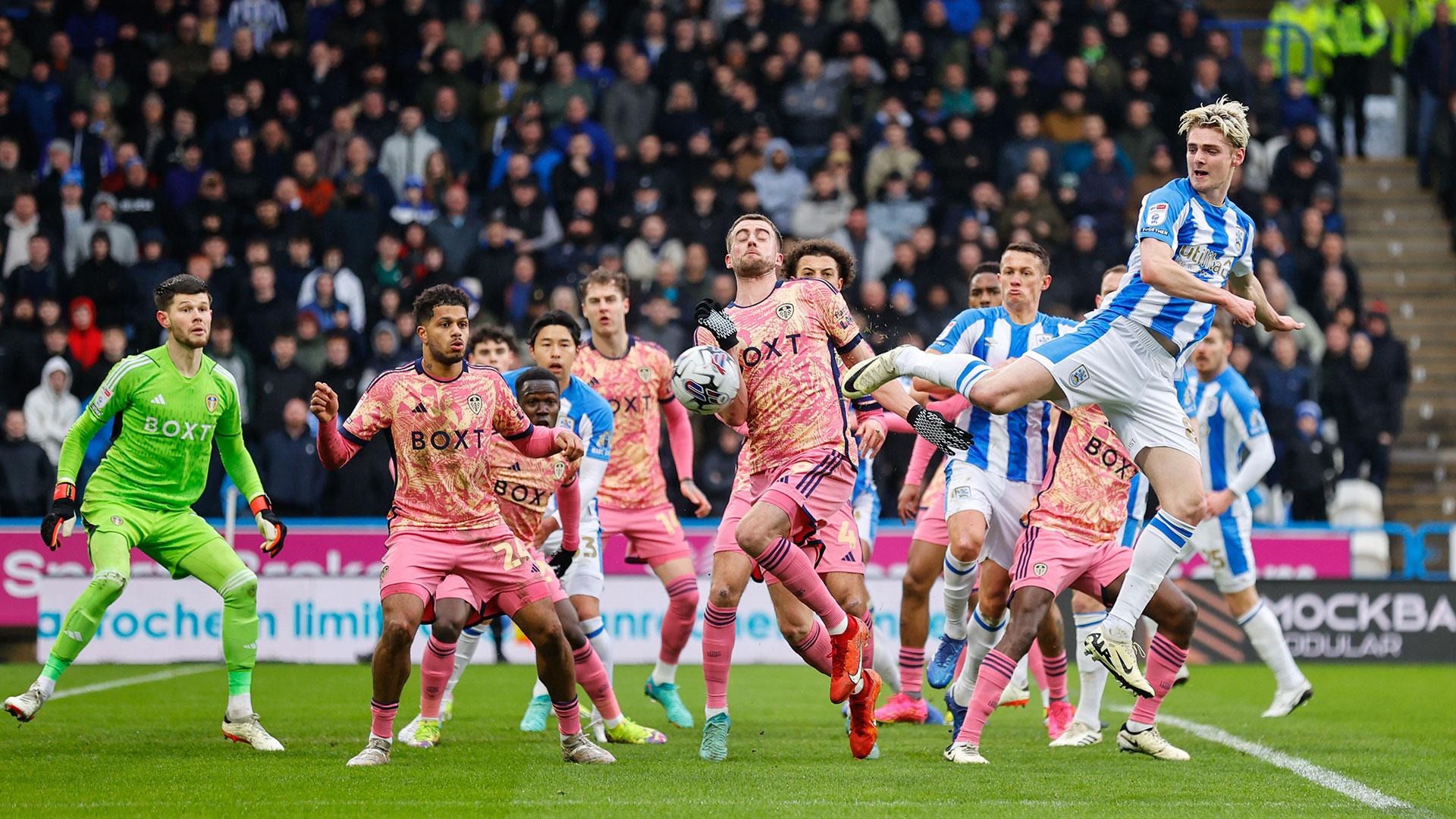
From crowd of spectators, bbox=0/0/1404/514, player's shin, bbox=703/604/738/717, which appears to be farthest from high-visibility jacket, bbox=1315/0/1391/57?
player's shin, bbox=703/604/738/717

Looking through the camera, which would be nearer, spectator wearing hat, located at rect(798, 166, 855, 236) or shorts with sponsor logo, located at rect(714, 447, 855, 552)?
shorts with sponsor logo, located at rect(714, 447, 855, 552)

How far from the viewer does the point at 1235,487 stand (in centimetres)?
1185

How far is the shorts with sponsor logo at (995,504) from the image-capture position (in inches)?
393

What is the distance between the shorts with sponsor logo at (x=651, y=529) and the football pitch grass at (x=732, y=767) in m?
1.10

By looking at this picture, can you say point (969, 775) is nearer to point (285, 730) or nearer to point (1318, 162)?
point (285, 730)

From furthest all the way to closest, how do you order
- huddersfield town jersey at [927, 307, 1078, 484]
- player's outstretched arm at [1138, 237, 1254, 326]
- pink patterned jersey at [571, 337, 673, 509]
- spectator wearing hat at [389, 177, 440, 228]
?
1. spectator wearing hat at [389, 177, 440, 228]
2. pink patterned jersey at [571, 337, 673, 509]
3. huddersfield town jersey at [927, 307, 1078, 484]
4. player's outstretched arm at [1138, 237, 1254, 326]

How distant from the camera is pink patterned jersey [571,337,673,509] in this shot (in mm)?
11109

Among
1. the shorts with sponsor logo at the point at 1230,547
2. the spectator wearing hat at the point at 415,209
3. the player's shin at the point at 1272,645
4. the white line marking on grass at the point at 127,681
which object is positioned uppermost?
the spectator wearing hat at the point at 415,209

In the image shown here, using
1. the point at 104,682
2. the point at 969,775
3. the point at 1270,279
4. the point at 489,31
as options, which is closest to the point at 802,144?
the point at 489,31

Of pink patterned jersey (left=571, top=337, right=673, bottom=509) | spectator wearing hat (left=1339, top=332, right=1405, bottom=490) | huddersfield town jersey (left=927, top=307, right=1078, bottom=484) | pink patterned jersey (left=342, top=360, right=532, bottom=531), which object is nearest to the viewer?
pink patterned jersey (left=342, top=360, right=532, bottom=531)

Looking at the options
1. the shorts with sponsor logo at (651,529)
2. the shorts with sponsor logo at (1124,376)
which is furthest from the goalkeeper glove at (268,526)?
the shorts with sponsor logo at (1124,376)

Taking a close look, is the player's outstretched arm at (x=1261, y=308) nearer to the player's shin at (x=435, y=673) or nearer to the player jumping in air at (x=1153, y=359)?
the player jumping in air at (x=1153, y=359)

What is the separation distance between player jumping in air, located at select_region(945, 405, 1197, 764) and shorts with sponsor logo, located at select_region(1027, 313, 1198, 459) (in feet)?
2.75

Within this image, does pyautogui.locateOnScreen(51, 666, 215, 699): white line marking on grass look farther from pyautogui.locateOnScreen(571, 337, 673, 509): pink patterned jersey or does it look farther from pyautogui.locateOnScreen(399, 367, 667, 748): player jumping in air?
pyautogui.locateOnScreen(571, 337, 673, 509): pink patterned jersey
